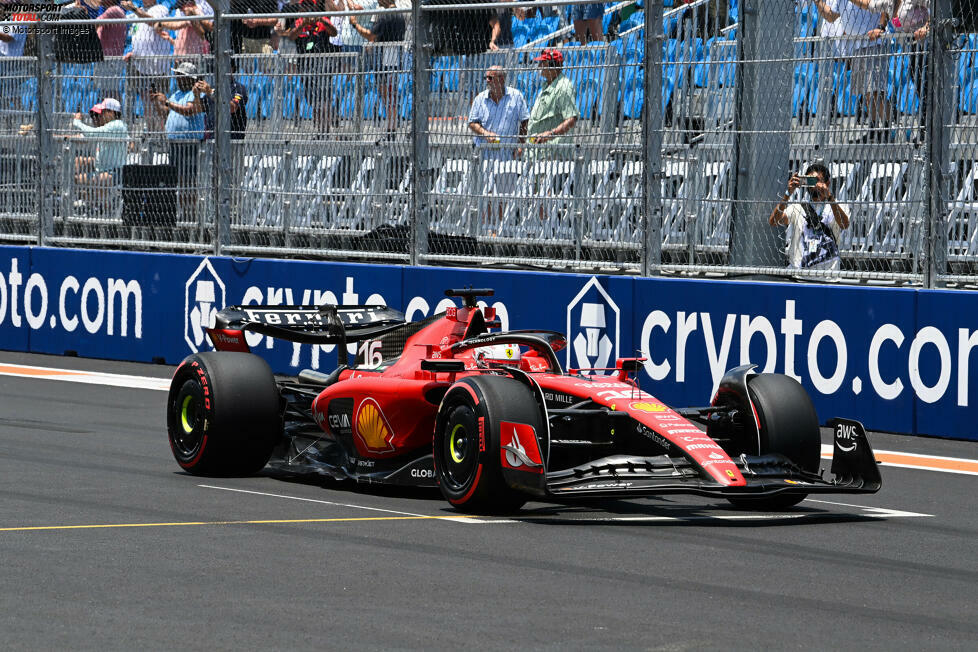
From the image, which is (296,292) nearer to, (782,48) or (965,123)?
(782,48)

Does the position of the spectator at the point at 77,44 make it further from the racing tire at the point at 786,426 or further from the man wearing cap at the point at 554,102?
the racing tire at the point at 786,426

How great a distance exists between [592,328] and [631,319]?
15.4 inches

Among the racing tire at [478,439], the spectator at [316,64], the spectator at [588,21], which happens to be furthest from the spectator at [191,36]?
the racing tire at [478,439]

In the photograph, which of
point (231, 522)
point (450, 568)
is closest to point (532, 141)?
point (231, 522)

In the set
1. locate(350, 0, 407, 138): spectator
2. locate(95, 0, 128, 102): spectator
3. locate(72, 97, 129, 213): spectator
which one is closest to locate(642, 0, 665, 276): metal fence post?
locate(350, 0, 407, 138): spectator

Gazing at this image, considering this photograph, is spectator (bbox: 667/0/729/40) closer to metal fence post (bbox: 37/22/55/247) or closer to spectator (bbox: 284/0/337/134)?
spectator (bbox: 284/0/337/134)

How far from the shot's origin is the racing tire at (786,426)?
8.84 m

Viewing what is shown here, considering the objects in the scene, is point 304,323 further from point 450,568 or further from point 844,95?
point 844,95

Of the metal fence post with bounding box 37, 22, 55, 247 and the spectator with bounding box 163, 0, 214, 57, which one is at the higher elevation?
the spectator with bounding box 163, 0, 214, 57

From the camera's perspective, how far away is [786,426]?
886cm

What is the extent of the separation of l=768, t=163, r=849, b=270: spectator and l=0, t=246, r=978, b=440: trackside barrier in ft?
1.23

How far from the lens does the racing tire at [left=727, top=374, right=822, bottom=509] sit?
884cm

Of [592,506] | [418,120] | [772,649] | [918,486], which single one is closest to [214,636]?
A: [772,649]

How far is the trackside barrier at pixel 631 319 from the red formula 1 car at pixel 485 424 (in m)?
1.57
